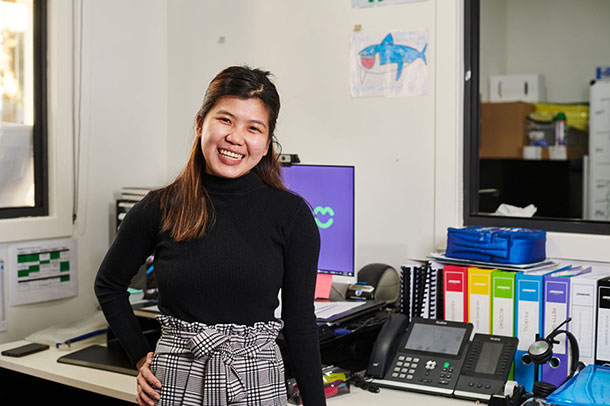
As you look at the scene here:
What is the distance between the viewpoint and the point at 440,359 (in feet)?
6.09

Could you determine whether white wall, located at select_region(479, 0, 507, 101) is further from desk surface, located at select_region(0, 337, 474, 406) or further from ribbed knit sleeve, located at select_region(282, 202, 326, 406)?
ribbed knit sleeve, located at select_region(282, 202, 326, 406)

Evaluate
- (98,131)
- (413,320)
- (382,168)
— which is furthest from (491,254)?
(98,131)

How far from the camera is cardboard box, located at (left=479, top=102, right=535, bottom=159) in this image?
487 cm

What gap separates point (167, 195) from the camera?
5.02 ft

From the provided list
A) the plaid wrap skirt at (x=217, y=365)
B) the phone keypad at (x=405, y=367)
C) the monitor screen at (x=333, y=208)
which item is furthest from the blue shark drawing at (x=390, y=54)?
the plaid wrap skirt at (x=217, y=365)

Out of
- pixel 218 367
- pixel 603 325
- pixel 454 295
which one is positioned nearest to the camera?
pixel 218 367

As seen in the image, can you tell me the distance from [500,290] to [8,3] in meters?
1.89

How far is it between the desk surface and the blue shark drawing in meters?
1.10

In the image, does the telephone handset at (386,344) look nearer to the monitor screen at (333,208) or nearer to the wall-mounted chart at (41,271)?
→ the monitor screen at (333,208)

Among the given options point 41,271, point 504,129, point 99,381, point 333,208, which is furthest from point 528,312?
point 504,129

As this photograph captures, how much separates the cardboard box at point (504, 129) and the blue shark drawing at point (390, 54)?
8.67 ft

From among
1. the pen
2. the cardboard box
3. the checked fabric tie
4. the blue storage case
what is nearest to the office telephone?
the blue storage case

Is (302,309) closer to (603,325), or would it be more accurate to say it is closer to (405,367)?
(405,367)

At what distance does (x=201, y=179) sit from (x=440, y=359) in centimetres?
80
